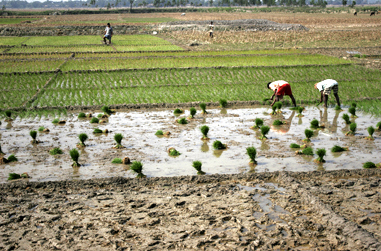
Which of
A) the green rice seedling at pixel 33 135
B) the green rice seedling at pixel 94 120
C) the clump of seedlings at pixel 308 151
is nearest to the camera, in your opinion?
the clump of seedlings at pixel 308 151

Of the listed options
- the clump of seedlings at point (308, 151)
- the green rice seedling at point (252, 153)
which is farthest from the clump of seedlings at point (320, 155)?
the green rice seedling at point (252, 153)

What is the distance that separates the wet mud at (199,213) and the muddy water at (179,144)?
567mm

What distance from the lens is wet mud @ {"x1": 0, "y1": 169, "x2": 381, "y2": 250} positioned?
15.2 feet

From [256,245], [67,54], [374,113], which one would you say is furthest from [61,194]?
[67,54]

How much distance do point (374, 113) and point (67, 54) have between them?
16764mm

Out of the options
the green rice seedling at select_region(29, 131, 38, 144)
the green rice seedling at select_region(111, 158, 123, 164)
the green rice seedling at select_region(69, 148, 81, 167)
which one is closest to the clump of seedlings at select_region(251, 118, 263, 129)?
the green rice seedling at select_region(111, 158, 123, 164)

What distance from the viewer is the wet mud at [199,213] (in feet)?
15.2

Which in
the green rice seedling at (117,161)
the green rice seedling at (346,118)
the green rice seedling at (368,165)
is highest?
the green rice seedling at (346,118)

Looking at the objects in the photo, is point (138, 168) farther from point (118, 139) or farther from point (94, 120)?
point (94, 120)

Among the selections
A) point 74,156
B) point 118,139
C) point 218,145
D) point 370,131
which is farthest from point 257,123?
point 74,156

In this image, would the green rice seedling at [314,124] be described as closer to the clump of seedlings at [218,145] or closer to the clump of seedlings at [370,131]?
the clump of seedlings at [370,131]

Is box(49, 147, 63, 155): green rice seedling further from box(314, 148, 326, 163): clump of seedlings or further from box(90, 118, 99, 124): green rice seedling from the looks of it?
box(314, 148, 326, 163): clump of seedlings

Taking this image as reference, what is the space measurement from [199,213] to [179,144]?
3328 mm

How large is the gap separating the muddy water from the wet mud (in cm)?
57
